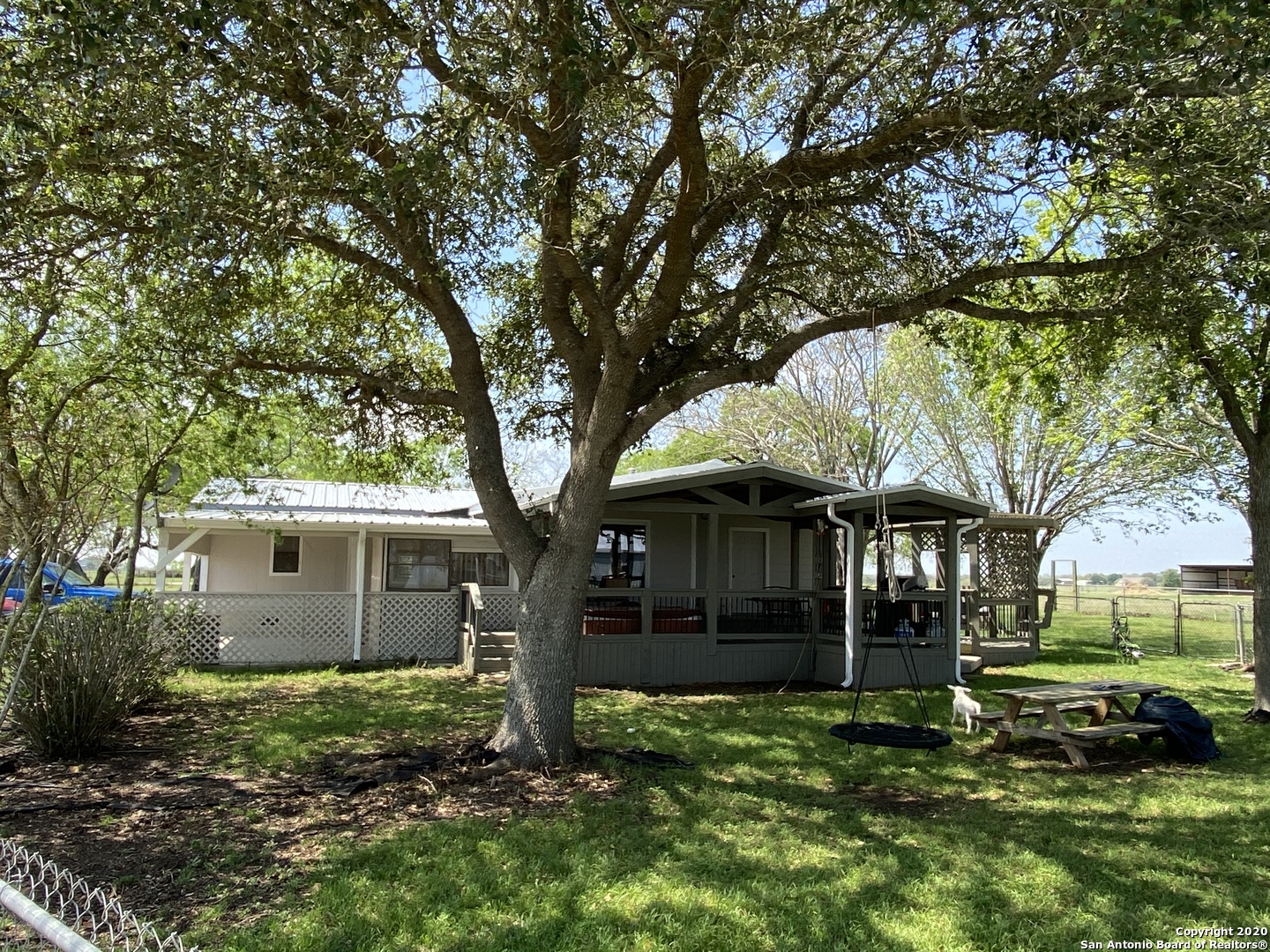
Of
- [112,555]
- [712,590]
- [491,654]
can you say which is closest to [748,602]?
[712,590]

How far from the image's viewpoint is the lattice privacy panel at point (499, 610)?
53.1ft

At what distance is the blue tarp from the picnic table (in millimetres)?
125

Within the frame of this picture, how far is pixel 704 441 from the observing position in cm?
2948

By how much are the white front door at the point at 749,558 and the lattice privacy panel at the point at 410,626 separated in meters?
5.28

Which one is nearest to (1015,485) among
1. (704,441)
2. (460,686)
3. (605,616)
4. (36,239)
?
(704,441)

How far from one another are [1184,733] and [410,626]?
39.8ft

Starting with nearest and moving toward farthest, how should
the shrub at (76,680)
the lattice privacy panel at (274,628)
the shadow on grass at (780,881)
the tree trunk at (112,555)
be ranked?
the shadow on grass at (780,881), the shrub at (76,680), the tree trunk at (112,555), the lattice privacy panel at (274,628)

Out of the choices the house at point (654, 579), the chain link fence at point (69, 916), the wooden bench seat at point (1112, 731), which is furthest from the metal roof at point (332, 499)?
the wooden bench seat at point (1112, 731)

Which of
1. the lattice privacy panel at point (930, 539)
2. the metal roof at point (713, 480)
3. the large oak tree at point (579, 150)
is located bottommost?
the lattice privacy panel at point (930, 539)

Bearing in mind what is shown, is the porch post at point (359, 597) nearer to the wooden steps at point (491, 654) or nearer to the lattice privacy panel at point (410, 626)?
the lattice privacy panel at point (410, 626)

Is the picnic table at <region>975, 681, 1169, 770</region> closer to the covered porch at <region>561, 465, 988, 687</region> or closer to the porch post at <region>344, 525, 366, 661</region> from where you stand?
the covered porch at <region>561, 465, 988, 687</region>

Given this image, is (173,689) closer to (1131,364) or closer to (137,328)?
(137,328)

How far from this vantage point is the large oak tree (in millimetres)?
5652

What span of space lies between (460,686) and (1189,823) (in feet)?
30.1
